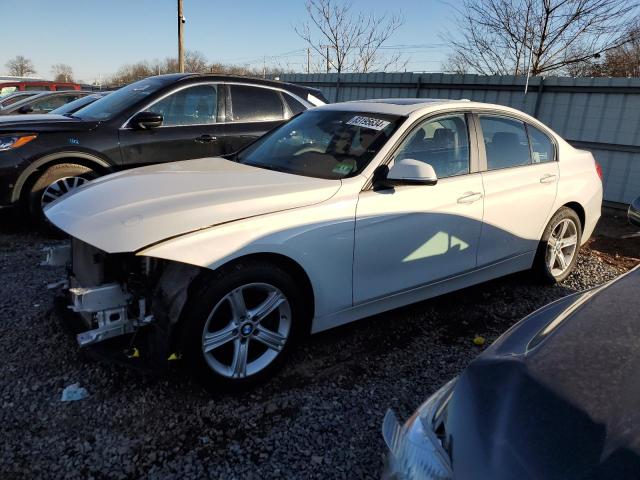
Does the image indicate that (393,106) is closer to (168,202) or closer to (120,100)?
(168,202)

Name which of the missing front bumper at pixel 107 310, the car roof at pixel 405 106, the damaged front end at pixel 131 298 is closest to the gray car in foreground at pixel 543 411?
the damaged front end at pixel 131 298

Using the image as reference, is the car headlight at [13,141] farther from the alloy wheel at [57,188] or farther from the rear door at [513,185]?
the rear door at [513,185]

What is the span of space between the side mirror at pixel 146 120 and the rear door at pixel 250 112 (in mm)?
838

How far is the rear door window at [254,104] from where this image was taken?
6.16m

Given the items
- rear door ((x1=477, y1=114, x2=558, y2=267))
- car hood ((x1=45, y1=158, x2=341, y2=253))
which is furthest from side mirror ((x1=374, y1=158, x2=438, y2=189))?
rear door ((x1=477, y1=114, x2=558, y2=267))

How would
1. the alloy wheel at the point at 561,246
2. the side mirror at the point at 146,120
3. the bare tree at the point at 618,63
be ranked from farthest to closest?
the bare tree at the point at 618,63
the side mirror at the point at 146,120
the alloy wheel at the point at 561,246

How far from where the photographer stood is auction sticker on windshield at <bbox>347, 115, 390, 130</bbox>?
135 inches

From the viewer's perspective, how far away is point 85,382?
9.55 feet

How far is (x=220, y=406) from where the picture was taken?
2750 mm

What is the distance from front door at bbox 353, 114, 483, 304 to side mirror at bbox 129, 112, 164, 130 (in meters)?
3.28

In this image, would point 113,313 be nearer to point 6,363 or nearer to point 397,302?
point 6,363

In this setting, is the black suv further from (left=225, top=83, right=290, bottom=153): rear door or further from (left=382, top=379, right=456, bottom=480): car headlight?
(left=382, top=379, right=456, bottom=480): car headlight

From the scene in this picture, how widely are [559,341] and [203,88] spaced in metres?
5.29

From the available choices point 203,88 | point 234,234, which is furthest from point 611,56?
point 234,234
